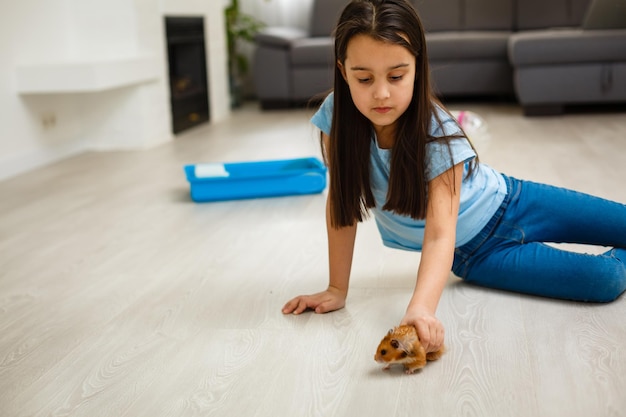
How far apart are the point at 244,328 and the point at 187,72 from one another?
11.5 ft

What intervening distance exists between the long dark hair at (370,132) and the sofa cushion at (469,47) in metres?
3.69

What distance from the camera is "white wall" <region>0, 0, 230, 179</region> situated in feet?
11.0

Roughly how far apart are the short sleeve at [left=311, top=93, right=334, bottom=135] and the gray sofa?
2.58 metres

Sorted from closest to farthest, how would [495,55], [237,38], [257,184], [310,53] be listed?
[257,184] < [495,55] < [310,53] < [237,38]

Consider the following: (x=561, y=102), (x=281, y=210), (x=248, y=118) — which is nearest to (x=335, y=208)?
(x=281, y=210)

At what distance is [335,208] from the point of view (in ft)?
4.78

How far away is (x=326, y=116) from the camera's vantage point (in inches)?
56.7

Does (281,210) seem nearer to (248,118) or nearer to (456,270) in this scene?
(456,270)

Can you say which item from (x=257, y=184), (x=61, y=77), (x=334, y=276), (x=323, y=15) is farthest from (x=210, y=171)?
(x=323, y=15)

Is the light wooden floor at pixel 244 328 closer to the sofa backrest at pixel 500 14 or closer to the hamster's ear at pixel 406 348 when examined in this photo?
the hamster's ear at pixel 406 348

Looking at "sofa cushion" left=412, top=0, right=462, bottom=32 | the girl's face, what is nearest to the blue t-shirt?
the girl's face

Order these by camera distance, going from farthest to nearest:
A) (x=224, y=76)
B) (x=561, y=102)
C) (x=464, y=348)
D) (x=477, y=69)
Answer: (x=224, y=76) → (x=477, y=69) → (x=561, y=102) → (x=464, y=348)

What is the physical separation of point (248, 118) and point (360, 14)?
12.7 ft

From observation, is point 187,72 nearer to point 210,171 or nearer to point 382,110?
point 210,171
